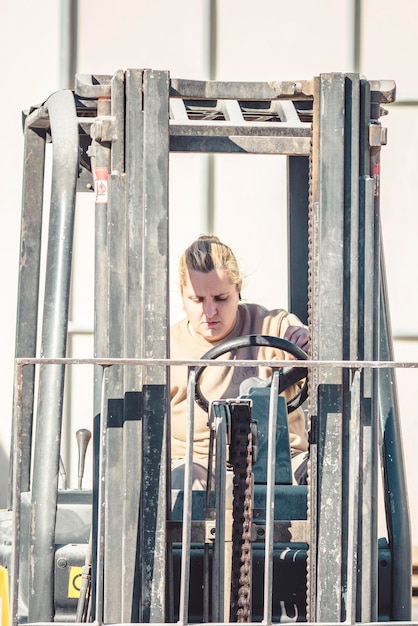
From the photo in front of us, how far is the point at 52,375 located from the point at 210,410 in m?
0.43

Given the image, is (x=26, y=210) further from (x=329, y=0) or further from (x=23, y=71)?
(x=329, y=0)

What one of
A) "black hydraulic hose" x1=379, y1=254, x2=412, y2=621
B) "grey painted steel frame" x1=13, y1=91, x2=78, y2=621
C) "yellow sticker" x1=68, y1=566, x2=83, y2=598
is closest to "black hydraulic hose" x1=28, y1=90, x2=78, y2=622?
"grey painted steel frame" x1=13, y1=91, x2=78, y2=621

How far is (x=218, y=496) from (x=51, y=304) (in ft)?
2.13

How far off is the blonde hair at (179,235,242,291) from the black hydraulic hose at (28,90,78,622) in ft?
3.47

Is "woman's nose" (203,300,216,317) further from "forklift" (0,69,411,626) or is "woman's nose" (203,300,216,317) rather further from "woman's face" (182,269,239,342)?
"forklift" (0,69,411,626)

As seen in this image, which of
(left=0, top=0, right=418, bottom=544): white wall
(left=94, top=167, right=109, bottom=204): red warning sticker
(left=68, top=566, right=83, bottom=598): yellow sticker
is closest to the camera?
(left=94, top=167, right=109, bottom=204): red warning sticker

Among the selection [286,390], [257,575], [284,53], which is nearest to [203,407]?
[286,390]

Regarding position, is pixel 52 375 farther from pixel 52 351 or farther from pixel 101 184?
pixel 101 184

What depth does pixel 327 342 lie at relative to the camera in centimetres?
269

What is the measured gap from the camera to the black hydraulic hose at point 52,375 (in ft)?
8.36

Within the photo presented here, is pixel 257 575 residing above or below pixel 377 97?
below

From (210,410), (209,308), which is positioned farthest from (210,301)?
(210,410)

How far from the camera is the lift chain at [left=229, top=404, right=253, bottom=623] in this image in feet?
8.27

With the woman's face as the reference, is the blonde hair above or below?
above
